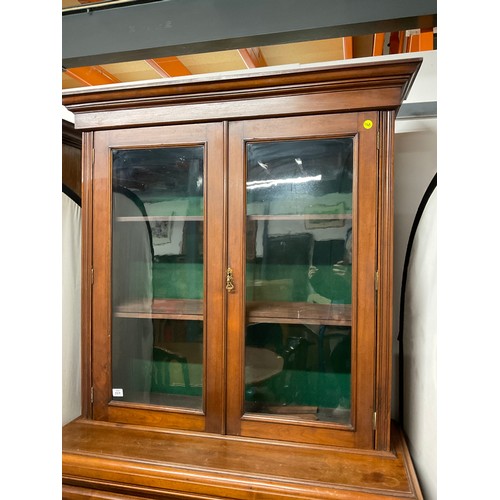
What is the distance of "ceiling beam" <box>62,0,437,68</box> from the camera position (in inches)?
33.2

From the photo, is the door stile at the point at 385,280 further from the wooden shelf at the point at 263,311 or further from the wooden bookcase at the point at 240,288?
the wooden shelf at the point at 263,311

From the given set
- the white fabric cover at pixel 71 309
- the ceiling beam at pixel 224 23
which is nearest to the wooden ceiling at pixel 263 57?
the ceiling beam at pixel 224 23

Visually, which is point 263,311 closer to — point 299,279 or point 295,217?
point 299,279

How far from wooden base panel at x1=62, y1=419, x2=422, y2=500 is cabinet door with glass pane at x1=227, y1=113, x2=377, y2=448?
A: 7 cm

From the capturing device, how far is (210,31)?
2.93 feet

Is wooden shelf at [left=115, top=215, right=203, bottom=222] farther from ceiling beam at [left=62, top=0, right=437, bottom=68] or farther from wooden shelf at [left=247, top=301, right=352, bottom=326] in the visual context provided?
ceiling beam at [left=62, top=0, right=437, bottom=68]

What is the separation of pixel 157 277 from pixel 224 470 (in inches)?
25.1

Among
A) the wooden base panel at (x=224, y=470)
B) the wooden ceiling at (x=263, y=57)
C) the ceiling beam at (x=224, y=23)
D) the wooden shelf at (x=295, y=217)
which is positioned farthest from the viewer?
the wooden ceiling at (x=263, y=57)

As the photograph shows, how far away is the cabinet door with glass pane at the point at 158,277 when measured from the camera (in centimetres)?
119

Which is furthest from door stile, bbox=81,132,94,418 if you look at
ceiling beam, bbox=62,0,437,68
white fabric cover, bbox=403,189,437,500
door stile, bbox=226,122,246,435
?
white fabric cover, bbox=403,189,437,500

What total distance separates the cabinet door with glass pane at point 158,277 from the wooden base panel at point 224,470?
0.11m

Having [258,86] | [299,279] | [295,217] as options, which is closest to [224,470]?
[299,279]
